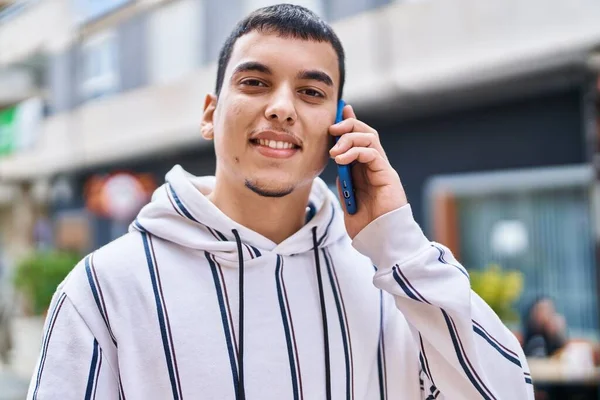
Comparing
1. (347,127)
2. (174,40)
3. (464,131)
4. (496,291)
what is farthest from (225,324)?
(174,40)

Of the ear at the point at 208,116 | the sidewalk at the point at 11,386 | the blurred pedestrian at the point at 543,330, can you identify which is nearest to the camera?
the ear at the point at 208,116

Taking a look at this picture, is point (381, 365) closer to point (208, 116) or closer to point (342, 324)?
point (342, 324)

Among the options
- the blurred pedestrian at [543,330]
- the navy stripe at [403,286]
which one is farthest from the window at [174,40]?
the navy stripe at [403,286]

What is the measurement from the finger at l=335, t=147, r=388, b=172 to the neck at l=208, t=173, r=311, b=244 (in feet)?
0.43

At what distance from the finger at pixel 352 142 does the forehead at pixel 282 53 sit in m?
0.15

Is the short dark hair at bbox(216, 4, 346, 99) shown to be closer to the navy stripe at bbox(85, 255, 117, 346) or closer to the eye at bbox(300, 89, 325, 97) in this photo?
the eye at bbox(300, 89, 325, 97)

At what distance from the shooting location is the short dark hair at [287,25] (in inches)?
54.9

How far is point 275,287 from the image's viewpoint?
1411 mm

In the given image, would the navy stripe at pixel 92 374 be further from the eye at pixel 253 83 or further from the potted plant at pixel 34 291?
the potted plant at pixel 34 291

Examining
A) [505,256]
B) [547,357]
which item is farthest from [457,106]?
[547,357]

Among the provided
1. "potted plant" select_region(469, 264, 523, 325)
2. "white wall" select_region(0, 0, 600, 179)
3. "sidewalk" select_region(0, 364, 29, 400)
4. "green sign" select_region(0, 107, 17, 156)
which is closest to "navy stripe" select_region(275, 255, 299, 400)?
"potted plant" select_region(469, 264, 523, 325)

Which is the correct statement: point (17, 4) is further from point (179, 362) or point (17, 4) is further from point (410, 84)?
point (179, 362)

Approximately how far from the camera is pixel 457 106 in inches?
273

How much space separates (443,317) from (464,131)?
594cm
